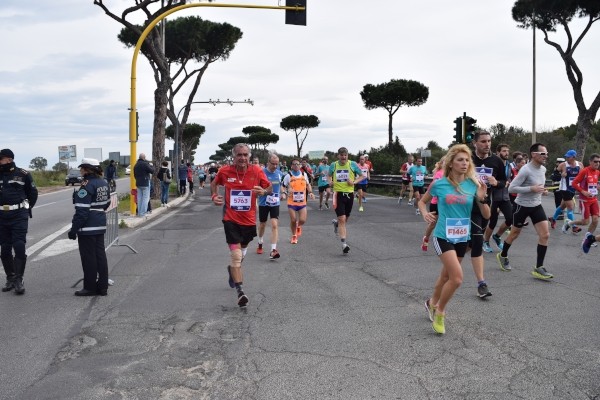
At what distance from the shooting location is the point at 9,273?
739cm

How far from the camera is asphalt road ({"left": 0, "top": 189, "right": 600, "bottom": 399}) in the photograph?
4086 millimetres

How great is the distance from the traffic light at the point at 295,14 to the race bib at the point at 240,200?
7.88 meters

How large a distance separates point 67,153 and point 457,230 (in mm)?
61267

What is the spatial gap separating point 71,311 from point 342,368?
10.7 feet

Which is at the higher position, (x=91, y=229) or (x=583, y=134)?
(x=583, y=134)

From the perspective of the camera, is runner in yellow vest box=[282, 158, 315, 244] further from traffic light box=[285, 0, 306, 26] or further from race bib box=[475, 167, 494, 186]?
traffic light box=[285, 0, 306, 26]

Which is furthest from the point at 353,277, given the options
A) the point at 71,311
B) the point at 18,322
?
the point at 18,322

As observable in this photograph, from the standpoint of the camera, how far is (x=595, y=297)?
6.56 m

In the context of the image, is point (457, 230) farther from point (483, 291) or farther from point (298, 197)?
point (298, 197)

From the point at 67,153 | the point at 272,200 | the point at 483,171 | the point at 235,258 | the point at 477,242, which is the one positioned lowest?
the point at 235,258

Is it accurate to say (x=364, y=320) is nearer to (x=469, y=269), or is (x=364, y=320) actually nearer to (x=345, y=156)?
(x=469, y=269)

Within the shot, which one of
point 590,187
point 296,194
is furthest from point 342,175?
point 590,187

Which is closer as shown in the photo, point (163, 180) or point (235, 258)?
point (235, 258)

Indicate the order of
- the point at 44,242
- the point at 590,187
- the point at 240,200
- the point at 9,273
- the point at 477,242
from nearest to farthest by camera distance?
the point at 477,242 → the point at 240,200 → the point at 9,273 → the point at 590,187 → the point at 44,242
